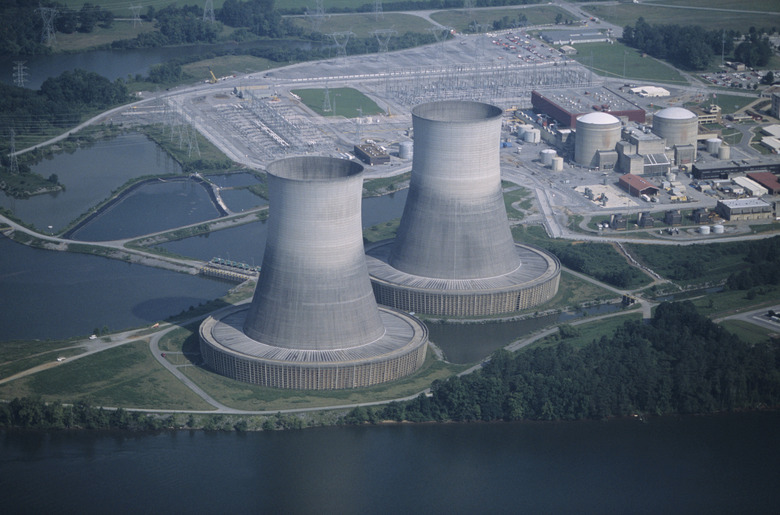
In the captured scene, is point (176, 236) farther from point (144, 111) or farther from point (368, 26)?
point (368, 26)

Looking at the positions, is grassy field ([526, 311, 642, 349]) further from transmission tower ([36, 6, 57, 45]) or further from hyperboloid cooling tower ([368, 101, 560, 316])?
transmission tower ([36, 6, 57, 45])

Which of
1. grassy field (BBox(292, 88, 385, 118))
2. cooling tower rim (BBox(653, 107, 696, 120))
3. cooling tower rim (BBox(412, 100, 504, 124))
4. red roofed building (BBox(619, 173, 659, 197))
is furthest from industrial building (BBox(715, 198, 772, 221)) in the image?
grassy field (BBox(292, 88, 385, 118))

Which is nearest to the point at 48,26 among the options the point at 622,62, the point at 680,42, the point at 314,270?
the point at 622,62

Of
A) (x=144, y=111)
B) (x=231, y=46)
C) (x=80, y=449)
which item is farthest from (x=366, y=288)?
(x=231, y=46)

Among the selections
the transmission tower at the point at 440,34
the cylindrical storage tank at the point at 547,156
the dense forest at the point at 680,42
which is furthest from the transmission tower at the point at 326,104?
the dense forest at the point at 680,42

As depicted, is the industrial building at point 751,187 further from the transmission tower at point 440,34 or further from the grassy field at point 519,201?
the transmission tower at point 440,34

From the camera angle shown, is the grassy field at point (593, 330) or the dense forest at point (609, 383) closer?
the dense forest at point (609, 383)
